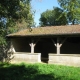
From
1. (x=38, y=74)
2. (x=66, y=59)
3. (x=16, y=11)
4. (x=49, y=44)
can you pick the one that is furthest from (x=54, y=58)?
(x=16, y=11)

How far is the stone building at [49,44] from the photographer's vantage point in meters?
19.3

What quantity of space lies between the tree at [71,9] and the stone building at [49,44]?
1678 cm

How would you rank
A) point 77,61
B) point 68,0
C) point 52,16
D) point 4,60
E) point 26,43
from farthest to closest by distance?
point 52,16 → point 68,0 → point 26,43 → point 4,60 → point 77,61

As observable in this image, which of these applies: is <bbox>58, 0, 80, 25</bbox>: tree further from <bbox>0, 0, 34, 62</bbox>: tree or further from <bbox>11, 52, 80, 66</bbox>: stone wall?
<bbox>0, 0, 34, 62</bbox>: tree

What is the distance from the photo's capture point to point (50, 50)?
86.6ft

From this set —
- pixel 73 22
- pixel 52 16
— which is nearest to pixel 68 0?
pixel 73 22

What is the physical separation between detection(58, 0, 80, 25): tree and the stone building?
1678 cm

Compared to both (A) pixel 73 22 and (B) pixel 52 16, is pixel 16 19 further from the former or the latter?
(B) pixel 52 16

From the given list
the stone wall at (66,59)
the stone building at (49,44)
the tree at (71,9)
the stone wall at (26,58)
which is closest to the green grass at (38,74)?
the stone building at (49,44)

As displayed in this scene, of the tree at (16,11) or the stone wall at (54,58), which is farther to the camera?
the stone wall at (54,58)

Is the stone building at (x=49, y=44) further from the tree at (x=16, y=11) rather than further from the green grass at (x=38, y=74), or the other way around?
the green grass at (x=38, y=74)

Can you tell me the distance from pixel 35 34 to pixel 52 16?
33.6m

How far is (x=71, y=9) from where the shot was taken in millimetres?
41125

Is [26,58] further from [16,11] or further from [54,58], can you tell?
[16,11]
